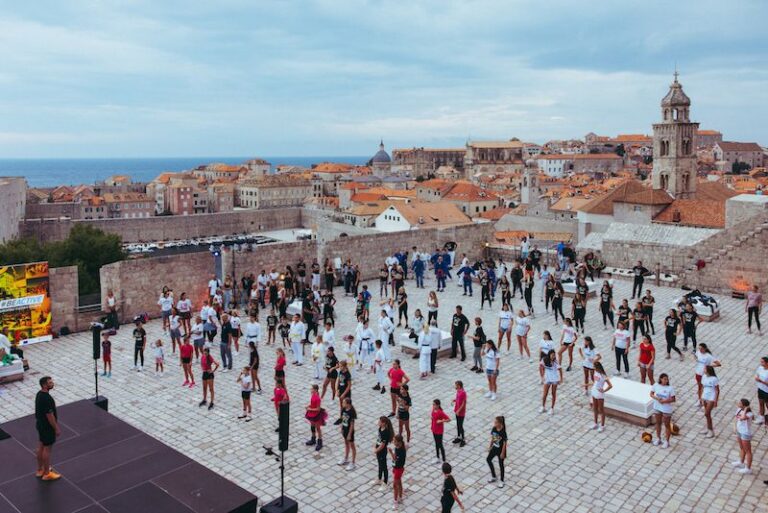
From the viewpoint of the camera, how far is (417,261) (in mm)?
20141

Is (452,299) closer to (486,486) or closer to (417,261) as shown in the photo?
(417,261)

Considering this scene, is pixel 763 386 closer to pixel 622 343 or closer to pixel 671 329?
pixel 622 343

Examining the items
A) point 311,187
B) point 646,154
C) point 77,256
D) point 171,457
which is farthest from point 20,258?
point 646,154

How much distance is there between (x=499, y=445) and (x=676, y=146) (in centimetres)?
5619

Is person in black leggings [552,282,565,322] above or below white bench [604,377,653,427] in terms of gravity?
above

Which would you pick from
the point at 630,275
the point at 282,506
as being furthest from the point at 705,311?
the point at 282,506

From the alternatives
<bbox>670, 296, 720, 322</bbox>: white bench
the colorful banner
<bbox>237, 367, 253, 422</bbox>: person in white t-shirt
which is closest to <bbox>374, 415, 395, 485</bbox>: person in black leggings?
<bbox>237, 367, 253, 422</bbox>: person in white t-shirt

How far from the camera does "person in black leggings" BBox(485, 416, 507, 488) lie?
824 cm

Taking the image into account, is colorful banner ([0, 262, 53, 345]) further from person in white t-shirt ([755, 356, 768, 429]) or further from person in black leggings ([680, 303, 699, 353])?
person in white t-shirt ([755, 356, 768, 429])

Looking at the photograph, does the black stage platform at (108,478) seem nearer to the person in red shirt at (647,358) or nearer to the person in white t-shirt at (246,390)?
the person in white t-shirt at (246,390)

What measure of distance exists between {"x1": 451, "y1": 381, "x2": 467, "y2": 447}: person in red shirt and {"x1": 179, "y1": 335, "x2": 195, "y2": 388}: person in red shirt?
5059mm

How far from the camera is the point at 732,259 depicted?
1895 cm

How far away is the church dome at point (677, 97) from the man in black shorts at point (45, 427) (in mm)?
59303

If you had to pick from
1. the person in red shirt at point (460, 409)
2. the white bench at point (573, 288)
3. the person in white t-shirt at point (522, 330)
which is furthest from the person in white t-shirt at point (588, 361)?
the white bench at point (573, 288)
